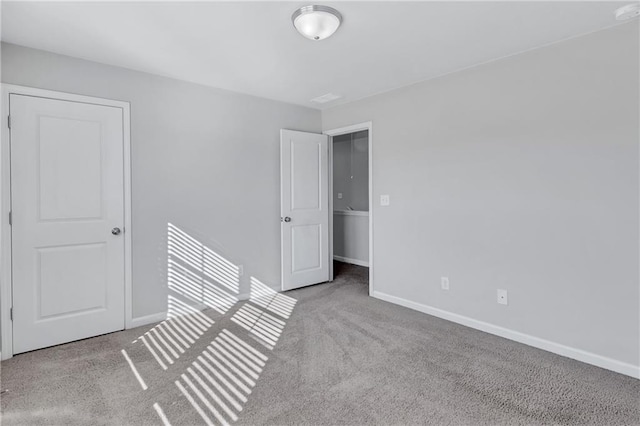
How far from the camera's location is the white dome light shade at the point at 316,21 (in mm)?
2084

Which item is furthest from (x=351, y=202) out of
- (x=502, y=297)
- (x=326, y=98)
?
(x=502, y=297)

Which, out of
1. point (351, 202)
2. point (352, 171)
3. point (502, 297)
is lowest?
point (502, 297)

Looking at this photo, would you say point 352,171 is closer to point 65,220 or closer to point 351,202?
point 351,202

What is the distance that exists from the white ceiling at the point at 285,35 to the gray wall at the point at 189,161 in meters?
0.19

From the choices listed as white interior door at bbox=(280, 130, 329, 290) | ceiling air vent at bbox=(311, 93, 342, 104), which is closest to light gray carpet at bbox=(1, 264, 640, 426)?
white interior door at bbox=(280, 130, 329, 290)

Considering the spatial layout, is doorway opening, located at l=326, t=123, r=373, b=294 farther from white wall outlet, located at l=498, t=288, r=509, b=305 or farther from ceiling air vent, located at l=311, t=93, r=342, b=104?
white wall outlet, located at l=498, t=288, r=509, b=305

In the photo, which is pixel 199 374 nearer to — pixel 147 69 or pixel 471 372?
pixel 471 372

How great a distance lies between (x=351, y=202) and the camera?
634cm

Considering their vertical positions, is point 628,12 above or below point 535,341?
above

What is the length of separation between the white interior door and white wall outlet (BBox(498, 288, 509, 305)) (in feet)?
7.33

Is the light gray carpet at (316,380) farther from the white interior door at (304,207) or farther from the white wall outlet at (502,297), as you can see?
the white interior door at (304,207)

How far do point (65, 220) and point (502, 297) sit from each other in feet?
12.1

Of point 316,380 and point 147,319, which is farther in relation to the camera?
point 147,319

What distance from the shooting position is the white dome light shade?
2.08 metres
